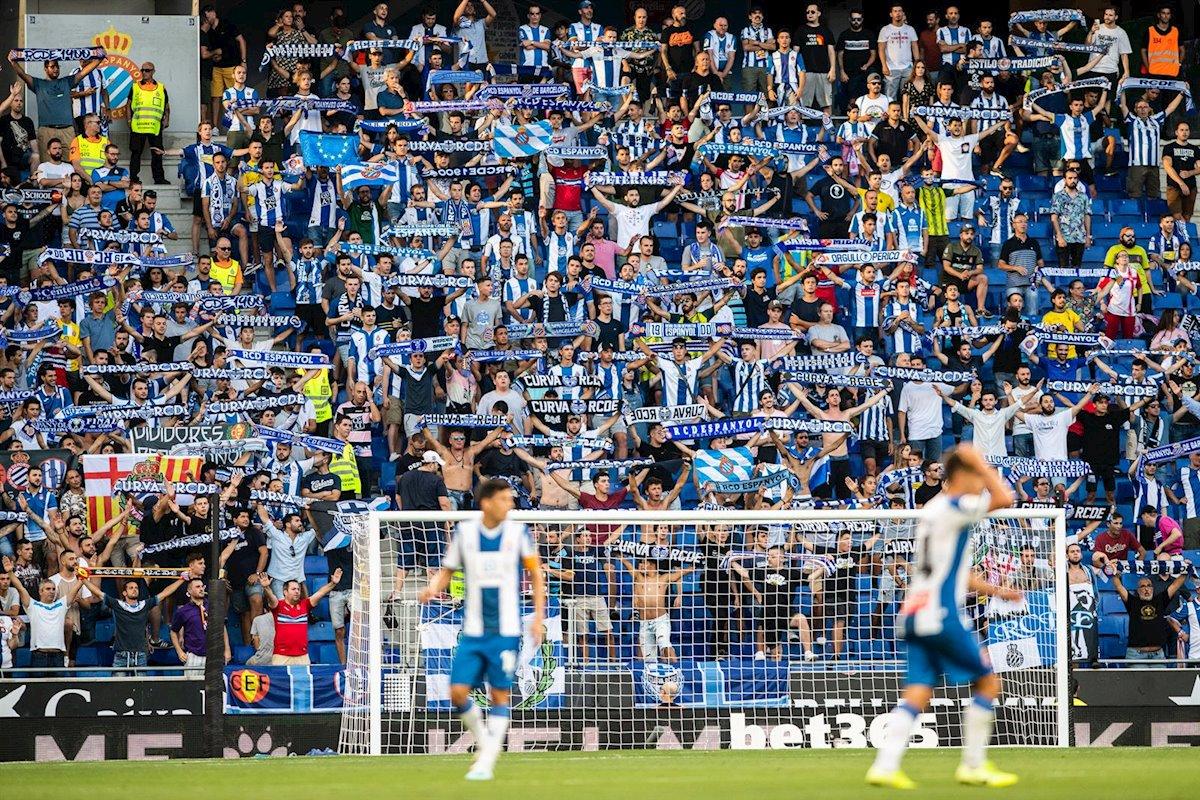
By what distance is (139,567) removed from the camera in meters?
→ 18.1

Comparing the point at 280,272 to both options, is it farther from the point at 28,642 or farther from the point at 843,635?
the point at 843,635

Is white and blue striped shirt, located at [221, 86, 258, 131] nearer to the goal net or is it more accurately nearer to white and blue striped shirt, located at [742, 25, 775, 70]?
white and blue striped shirt, located at [742, 25, 775, 70]

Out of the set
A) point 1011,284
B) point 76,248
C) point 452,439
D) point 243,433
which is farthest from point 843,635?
point 76,248

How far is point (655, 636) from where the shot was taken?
1575cm

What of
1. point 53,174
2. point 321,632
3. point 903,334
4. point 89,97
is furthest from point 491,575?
point 89,97

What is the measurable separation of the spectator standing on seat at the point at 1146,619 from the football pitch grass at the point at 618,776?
18.2ft

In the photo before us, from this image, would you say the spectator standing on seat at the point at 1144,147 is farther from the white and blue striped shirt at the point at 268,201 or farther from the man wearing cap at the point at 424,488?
the white and blue striped shirt at the point at 268,201

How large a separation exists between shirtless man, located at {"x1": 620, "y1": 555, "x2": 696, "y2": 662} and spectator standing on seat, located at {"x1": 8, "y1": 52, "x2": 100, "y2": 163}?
1124cm

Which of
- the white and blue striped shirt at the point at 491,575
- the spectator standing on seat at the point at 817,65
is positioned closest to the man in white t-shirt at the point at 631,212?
the spectator standing on seat at the point at 817,65

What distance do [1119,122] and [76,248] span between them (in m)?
14.1

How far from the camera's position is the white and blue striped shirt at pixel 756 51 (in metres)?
24.4

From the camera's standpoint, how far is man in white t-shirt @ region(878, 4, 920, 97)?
24.8 meters

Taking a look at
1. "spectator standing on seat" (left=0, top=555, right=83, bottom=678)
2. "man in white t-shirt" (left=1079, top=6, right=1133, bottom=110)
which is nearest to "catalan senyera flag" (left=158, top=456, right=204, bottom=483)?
"spectator standing on seat" (left=0, top=555, right=83, bottom=678)

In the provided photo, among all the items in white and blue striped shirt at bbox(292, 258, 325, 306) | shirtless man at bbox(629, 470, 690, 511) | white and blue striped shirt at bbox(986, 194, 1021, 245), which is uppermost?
white and blue striped shirt at bbox(986, 194, 1021, 245)
